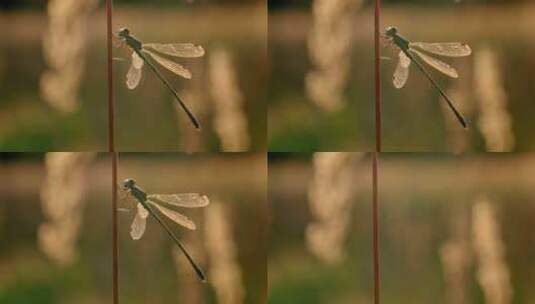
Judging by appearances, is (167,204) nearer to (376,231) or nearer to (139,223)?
(139,223)

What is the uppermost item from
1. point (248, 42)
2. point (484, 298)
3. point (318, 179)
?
point (248, 42)

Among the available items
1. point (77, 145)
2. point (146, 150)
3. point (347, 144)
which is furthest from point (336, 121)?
point (77, 145)

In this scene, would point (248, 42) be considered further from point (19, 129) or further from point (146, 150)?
point (19, 129)

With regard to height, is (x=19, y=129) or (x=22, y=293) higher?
(x=19, y=129)

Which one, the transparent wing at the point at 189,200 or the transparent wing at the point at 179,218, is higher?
the transparent wing at the point at 189,200

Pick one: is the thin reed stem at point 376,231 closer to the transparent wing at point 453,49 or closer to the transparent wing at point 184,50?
the transparent wing at point 453,49

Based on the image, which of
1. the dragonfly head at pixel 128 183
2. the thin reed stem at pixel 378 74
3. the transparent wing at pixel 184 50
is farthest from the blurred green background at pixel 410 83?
the dragonfly head at pixel 128 183
